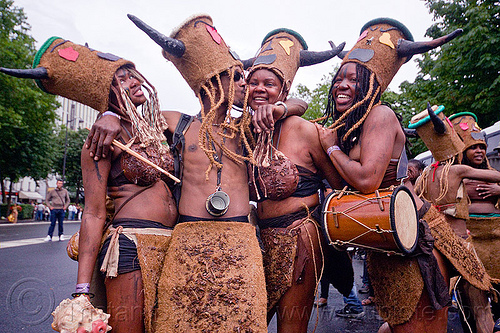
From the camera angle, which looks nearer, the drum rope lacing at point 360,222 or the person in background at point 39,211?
the drum rope lacing at point 360,222

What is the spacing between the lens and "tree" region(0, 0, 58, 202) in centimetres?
1714

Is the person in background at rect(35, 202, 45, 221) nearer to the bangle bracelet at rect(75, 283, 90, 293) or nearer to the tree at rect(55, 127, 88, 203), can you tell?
the tree at rect(55, 127, 88, 203)

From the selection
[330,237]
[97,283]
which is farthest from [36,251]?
[330,237]

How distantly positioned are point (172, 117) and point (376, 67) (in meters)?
1.52

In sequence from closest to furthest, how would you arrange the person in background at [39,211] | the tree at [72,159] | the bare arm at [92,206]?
the bare arm at [92,206] → the person in background at [39,211] → the tree at [72,159]

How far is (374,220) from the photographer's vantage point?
→ 7.26 ft

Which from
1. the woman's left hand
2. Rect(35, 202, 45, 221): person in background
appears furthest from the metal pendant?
Rect(35, 202, 45, 221): person in background

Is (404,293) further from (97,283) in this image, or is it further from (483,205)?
Result: (483,205)

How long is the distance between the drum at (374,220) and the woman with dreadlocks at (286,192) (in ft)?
0.79

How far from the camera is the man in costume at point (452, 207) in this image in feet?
8.31

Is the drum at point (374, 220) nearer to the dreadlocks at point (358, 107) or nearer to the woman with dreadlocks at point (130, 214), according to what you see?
the dreadlocks at point (358, 107)

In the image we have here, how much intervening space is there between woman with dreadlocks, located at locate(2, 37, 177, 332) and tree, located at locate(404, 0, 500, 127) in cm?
1114

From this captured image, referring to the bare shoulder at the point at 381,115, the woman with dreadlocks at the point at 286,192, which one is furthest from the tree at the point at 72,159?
the bare shoulder at the point at 381,115

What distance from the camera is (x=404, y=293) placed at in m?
2.33
